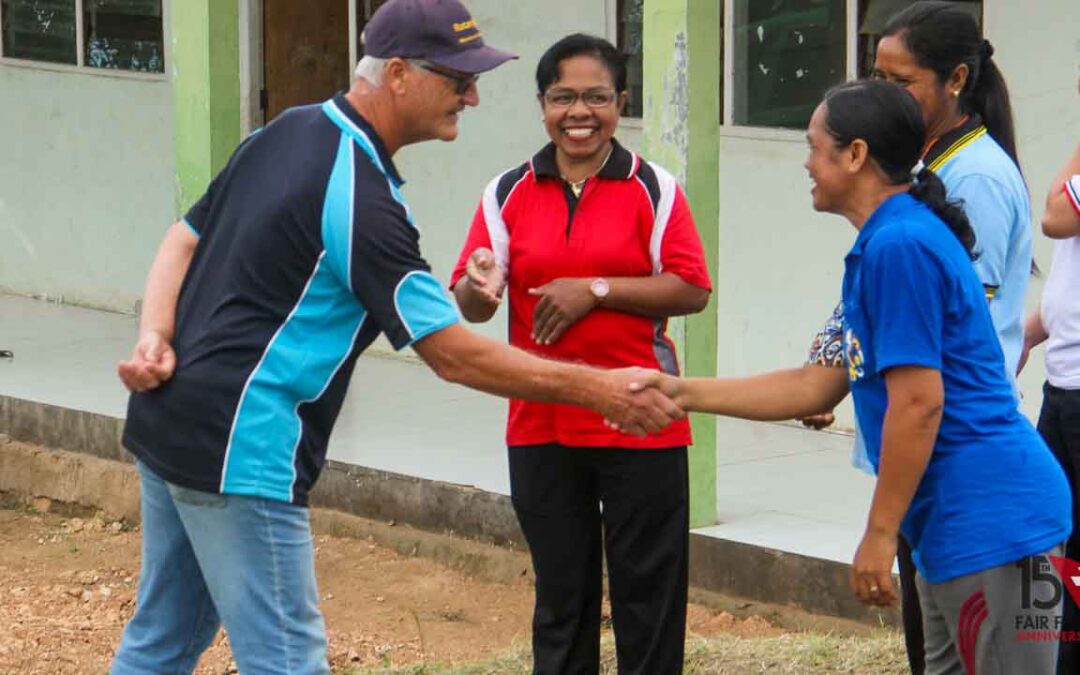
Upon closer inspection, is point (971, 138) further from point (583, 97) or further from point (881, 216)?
point (583, 97)

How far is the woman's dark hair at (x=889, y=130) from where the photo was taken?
3.94 m

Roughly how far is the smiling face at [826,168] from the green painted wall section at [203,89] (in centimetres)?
529

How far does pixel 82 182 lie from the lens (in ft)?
41.6

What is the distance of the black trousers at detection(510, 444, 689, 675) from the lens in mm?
5215

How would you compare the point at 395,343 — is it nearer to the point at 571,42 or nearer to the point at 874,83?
the point at 874,83

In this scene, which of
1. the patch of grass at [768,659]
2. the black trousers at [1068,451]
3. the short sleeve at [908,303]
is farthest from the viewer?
the patch of grass at [768,659]

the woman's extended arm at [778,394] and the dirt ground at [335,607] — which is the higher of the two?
the woman's extended arm at [778,394]

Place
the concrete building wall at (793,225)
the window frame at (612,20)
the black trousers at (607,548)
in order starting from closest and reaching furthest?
the black trousers at (607,548) → the concrete building wall at (793,225) → the window frame at (612,20)

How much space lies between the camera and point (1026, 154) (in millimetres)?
8258

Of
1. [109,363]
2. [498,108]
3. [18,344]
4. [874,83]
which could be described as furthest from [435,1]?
[18,344]

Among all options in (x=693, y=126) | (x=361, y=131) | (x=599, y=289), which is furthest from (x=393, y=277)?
(x=693, y=126)

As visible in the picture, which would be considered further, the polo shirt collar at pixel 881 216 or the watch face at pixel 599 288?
the watch face at pixel 599 288

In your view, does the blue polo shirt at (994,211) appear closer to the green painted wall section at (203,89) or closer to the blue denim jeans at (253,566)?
the blue denim jeans at (253,566)

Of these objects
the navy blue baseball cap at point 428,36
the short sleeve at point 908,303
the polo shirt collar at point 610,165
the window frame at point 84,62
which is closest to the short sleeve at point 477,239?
the polo shirt collar at point 610,165
